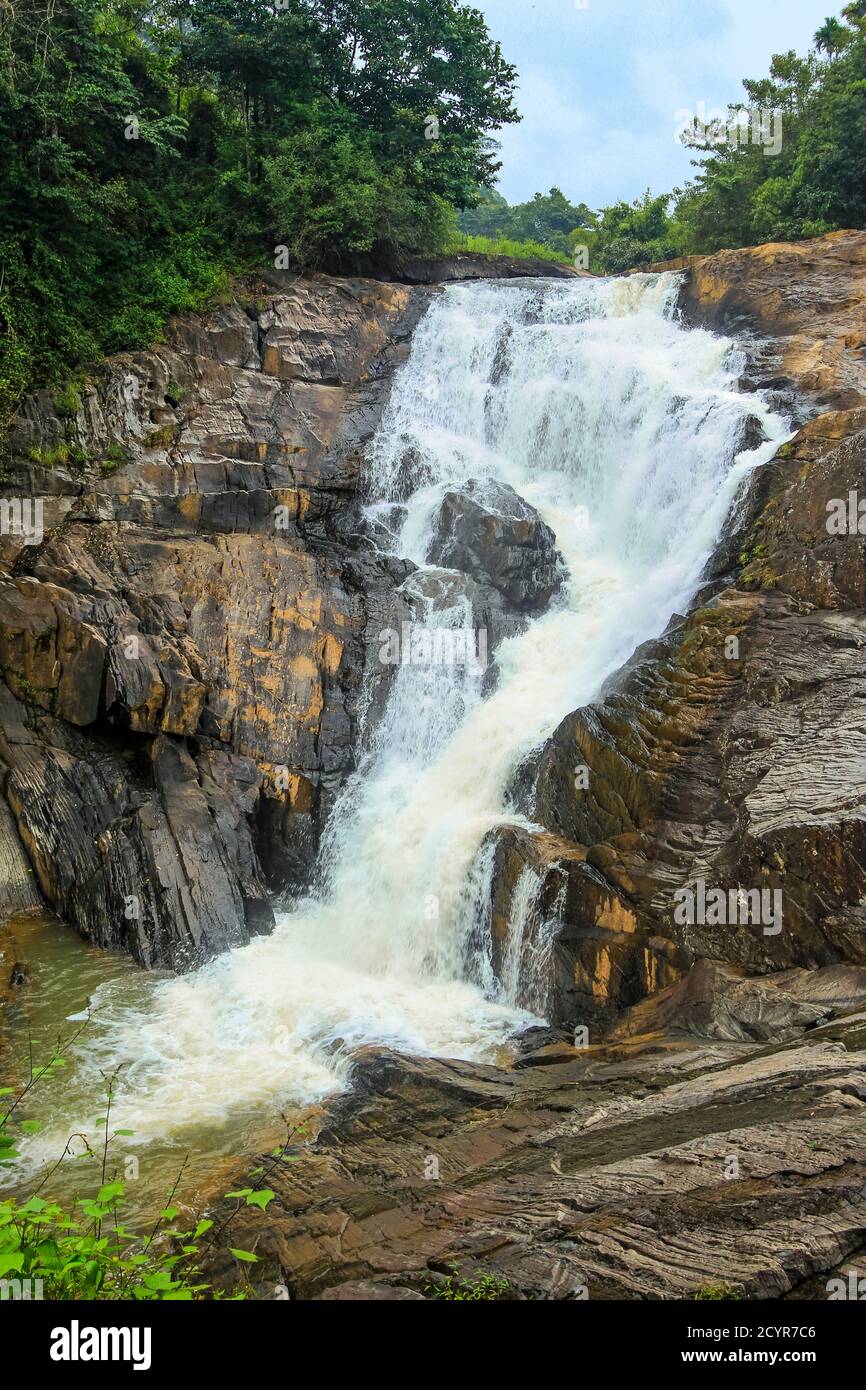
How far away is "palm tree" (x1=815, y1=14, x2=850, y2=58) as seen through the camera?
24625 mm

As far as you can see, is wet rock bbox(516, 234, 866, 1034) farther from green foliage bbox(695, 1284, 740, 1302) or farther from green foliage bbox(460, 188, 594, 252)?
green foliage bbox(460, 188, 594, 252)

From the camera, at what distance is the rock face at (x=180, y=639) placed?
13.5m

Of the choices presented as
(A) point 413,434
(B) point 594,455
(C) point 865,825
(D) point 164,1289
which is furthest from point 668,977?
(A) point 413,434

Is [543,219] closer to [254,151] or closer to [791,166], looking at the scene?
[791,166]

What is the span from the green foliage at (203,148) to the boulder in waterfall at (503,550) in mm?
7090

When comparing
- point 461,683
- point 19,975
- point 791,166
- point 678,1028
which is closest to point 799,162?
point 791,166

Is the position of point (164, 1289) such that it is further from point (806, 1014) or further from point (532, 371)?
point (532, 371)

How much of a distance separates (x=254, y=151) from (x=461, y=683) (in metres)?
14.5

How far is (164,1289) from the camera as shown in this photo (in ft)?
11.3

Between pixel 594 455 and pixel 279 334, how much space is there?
23.8ft

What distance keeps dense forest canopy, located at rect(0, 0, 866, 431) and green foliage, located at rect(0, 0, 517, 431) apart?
43 mm

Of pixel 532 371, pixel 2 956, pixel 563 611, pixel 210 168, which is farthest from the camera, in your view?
pixel 210 168

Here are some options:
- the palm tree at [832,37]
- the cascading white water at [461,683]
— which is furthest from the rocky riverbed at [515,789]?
the palm tree at [832,37]
